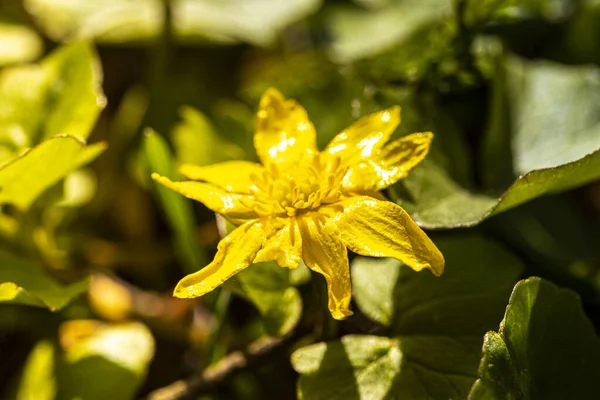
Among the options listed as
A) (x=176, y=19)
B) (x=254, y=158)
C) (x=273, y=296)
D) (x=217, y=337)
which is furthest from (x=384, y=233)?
(x=176, y=19)

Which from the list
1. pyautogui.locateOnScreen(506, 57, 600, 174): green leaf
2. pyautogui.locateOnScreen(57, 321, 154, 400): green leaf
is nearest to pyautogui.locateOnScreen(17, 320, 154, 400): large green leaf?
pyautogui.locateOnScreen(57, 321, 154, 400): green leaf

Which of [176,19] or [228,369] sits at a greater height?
[176,19]

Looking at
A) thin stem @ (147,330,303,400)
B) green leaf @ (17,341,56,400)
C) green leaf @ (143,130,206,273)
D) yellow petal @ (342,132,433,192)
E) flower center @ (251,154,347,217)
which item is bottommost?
green leaf @ (17,341,56,400)

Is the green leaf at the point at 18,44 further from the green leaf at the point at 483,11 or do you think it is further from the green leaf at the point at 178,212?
the green leaf at the point at 483,11

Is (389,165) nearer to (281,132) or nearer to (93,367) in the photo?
(281,132)

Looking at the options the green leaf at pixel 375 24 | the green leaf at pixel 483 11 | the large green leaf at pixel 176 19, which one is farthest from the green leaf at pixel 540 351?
the large green leaf at pixel 176 19

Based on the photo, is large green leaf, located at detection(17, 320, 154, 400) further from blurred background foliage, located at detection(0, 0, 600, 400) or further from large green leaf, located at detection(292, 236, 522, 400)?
large green leaf, located at detection(292, 236, 522, 400)
